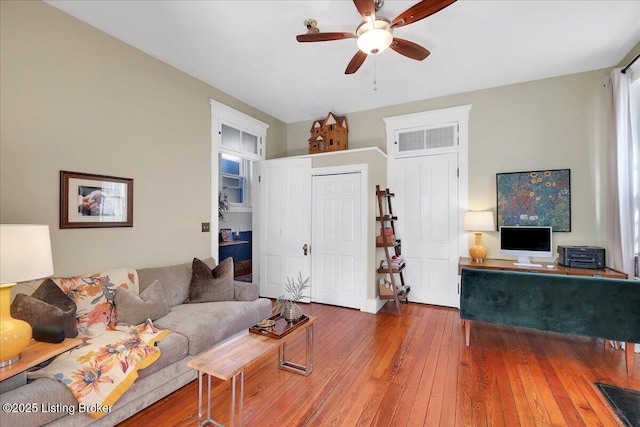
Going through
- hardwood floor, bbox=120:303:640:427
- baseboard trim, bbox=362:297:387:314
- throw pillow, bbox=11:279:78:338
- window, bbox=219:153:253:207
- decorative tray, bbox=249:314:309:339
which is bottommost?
hardwood floor, bbox=120:303:640:427

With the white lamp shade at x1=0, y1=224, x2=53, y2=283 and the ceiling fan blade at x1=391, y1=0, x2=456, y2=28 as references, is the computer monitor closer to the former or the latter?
the ceiling fan blade at x1=391, y1=0, x2=456, y2=28

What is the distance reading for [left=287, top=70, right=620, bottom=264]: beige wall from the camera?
11.2ft

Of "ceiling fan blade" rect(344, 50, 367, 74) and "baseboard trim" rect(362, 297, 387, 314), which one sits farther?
"baseboard trim" rect(362, 297, 387, 314)

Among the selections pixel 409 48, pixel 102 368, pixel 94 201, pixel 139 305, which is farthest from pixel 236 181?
pixel 102 368

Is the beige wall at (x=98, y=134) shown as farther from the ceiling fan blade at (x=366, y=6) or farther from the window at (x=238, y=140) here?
the ceiling fan blade at (x=366, y=6)

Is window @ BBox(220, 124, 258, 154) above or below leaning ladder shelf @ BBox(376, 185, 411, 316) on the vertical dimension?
above

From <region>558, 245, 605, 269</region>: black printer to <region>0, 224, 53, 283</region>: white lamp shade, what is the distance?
15.3ft

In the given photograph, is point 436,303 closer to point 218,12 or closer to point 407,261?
point 407,261

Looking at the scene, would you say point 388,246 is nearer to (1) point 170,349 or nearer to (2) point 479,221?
(2) point 479,221

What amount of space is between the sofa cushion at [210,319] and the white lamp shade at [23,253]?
3.34 ft

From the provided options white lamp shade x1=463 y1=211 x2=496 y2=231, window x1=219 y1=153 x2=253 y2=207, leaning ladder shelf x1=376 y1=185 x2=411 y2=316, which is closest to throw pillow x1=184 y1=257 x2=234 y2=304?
leaning ladder shelf x1=376 y1=185 x2=411 y2=316

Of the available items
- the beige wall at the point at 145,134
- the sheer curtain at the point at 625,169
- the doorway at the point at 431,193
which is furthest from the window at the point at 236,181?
the sheer curtain at the point at 625,169

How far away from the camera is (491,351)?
281cm

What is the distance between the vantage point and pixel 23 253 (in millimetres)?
1565
